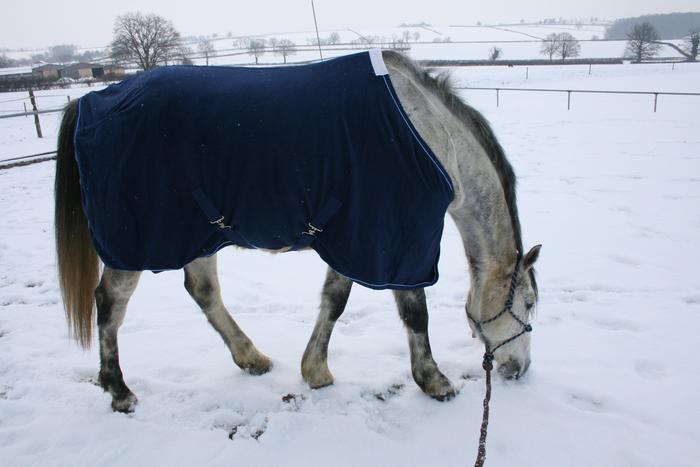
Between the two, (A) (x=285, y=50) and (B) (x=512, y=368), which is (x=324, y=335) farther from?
(A) (x=285, y=50)

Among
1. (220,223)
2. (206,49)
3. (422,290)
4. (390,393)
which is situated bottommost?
(390,393)

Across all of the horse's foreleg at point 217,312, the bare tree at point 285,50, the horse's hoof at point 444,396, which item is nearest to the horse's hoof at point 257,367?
the horse's foreleg at point 217,312

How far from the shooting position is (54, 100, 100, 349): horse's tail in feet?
8.43

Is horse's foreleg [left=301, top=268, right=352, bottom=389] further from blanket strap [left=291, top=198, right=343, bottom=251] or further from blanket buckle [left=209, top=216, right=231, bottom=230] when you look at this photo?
blanket buckle [left=209, top=216, right=231, bottom=230]

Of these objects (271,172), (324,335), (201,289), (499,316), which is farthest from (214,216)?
(499,316)

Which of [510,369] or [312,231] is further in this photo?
[510,369]

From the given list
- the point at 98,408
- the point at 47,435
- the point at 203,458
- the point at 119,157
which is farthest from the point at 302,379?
the point at 119,157

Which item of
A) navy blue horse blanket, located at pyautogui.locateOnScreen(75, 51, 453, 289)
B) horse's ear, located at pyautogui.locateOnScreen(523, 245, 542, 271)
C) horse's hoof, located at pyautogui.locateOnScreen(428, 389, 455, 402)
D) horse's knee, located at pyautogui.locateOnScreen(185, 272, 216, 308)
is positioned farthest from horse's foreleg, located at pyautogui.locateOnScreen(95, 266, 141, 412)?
horse's ear, located at pyautogui.locateOnScreen(523, 245, 542, 271)

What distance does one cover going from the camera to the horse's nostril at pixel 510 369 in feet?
8.93

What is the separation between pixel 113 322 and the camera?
2689mm

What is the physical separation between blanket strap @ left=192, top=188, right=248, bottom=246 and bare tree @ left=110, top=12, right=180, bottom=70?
41133 millimetres

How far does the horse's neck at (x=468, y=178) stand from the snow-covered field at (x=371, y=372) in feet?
1.66

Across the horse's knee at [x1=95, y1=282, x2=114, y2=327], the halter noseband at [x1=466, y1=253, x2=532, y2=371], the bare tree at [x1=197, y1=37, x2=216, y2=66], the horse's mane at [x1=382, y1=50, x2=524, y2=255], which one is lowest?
Result: the halter noseband at [x1=466, y1=253, x2=532, y2=371]

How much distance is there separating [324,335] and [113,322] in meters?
1.24
